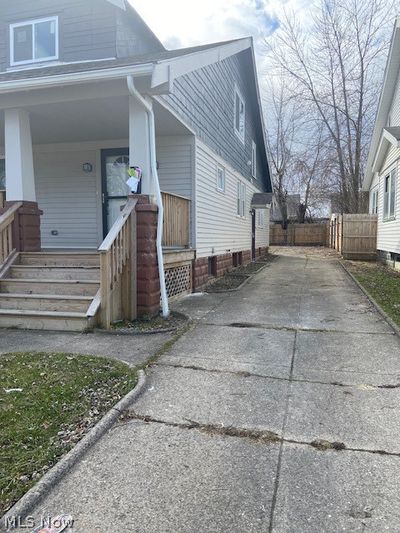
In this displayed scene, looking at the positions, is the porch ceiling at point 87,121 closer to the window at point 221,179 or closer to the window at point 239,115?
the window at point 221,179

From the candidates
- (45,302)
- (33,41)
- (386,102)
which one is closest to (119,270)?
(45,302)

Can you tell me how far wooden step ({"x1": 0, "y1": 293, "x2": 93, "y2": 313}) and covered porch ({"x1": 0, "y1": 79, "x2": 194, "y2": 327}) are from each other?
0.68 feet

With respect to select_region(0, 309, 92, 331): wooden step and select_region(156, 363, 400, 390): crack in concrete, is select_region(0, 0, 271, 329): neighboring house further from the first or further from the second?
select_region(156, 363, 400, 390): crack in concrete

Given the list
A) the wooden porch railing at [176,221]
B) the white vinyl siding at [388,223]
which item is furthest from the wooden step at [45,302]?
the white vinyl siding at [388,223]

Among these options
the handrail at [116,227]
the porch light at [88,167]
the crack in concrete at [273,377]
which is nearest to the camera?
the crack in concrete at [273,377]

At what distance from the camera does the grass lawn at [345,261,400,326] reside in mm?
7089

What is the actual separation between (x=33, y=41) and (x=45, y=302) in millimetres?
6199

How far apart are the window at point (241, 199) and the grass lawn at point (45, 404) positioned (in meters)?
10.8

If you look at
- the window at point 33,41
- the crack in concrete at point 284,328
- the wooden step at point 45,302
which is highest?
the window at point 33,41

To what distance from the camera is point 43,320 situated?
19.0 ft

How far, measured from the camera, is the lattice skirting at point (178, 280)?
7.88 meters

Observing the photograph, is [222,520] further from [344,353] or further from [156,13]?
[156,13]

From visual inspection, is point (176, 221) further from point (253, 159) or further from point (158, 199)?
point (253, 159)

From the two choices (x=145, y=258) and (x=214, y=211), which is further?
(x=214, y=211)
